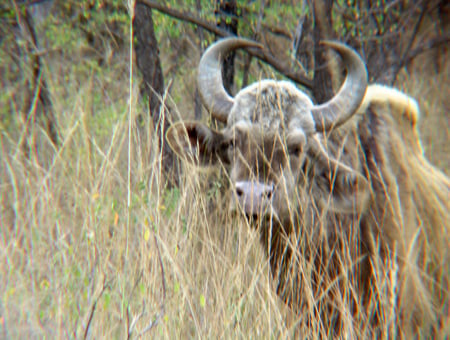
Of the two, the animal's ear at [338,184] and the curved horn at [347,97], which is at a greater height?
the curved horn at [347,97]

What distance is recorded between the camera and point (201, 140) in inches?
162

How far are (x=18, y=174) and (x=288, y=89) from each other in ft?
9.84

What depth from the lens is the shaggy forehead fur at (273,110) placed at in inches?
148

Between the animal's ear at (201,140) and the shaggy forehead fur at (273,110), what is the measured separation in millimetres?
171

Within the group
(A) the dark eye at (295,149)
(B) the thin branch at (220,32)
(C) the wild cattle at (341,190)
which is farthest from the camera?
(B) the thin branch at (220,32)

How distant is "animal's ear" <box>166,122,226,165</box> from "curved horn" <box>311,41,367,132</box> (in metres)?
0.80

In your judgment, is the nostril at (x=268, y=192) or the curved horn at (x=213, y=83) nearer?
the nostril at (x=268, y=192)

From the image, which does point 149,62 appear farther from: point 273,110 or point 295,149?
point 295,149

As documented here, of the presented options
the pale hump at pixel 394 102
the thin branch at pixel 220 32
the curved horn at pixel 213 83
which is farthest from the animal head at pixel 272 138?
the thin branch at pixel 220 32

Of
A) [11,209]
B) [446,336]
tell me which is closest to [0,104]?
[11,209]

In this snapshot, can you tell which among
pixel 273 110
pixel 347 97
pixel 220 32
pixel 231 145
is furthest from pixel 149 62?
pixel 347 97

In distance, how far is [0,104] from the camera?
705 cm

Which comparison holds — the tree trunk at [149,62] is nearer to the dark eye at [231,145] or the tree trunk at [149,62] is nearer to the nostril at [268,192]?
the dark eye at [231,145]

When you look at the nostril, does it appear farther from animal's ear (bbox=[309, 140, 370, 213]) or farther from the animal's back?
the animal's back
